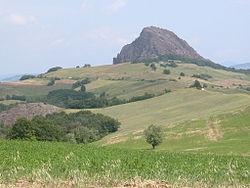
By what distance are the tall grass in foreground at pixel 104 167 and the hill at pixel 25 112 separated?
112 metres

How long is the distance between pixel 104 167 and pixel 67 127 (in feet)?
311

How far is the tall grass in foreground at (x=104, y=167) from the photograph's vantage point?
16.6 meters

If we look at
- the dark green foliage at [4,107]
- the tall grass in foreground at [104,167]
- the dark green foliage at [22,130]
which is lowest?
the dark green foliage at [4,107]

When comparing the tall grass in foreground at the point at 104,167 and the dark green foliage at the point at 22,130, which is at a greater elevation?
the tall grass in foreground at the point at 104,167

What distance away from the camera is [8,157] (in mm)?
26469

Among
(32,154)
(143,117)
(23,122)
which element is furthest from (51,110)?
(32,154)

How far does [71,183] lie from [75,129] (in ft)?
309

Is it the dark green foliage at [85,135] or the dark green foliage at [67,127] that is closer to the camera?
the dark green foliage at [67,127]

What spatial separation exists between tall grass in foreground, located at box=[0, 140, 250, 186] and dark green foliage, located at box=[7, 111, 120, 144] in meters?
35.0

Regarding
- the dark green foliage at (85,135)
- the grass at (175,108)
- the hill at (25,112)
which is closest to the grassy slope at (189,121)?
the grass at (175,108)

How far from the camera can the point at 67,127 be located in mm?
115562

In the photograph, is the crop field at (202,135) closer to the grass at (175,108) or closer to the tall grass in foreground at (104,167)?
the grass at (175,108)

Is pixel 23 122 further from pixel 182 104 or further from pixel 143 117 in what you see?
pixel 182 104

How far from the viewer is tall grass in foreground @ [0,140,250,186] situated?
54.4ft
